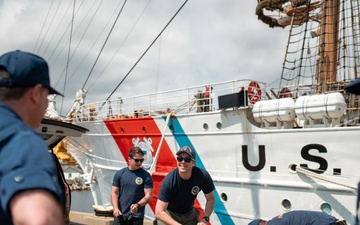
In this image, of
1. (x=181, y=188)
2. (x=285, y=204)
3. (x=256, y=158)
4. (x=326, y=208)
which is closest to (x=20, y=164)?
(x=181, y=188)

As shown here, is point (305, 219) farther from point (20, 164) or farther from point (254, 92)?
point (254, 92)

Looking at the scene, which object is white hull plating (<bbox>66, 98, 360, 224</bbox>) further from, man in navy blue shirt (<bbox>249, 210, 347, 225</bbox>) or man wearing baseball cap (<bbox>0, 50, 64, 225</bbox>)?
man wearing baseball cap (<bbox>0, 50, 64, 225</bbox>)

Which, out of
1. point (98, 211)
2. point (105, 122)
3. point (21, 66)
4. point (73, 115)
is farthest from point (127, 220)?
point (73, 115)

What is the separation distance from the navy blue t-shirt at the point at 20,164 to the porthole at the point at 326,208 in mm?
5683

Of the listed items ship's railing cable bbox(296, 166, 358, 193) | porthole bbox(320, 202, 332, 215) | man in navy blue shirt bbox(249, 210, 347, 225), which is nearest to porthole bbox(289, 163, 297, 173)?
ship's railing cable bbox(296, 166, 358, 193)

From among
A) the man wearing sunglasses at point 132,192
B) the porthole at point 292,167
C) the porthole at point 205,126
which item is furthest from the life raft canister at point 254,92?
the man wearing sunglasses at point 132,192

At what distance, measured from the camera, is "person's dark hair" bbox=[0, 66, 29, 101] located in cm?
110

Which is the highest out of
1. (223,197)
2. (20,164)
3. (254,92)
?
(254,92)

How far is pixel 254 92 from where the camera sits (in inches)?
290

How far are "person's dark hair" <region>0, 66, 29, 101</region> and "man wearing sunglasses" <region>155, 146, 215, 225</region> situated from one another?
8.61ft

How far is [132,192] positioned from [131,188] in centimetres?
5

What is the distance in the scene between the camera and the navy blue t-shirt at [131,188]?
15.2ft

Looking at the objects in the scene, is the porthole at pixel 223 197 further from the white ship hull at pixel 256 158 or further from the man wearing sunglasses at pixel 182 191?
the man wearing sunglasses at pixel 182 191

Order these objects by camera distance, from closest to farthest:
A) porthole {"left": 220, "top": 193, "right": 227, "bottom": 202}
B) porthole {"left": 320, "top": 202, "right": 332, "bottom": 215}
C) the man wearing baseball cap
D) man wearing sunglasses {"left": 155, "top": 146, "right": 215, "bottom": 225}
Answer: the man wearing baseball cap → man wearing sunglasses {"left": 155, "top": 146, "right": 215, "bottom": 225} → porthole {"left": 320, "top": 202, "right": 332, "bottom": 215} → porthole {"left": 220, "top": 193, "right": 227, "bottom": 202}
